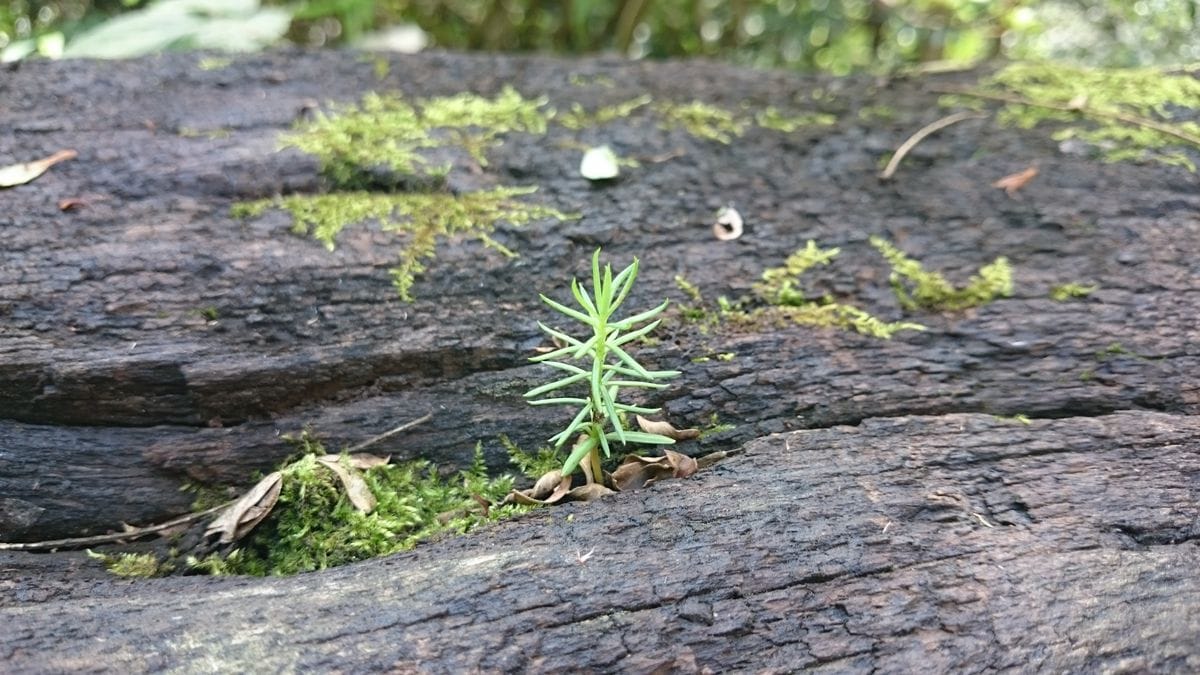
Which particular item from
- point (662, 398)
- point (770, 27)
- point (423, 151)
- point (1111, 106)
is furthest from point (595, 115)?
point (770, 27)

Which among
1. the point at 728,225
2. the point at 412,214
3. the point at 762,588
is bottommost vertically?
the point at 762,588

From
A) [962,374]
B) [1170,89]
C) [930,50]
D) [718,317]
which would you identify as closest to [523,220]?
[718,317]

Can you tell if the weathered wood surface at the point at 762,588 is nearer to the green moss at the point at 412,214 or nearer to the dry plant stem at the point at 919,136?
the green moss at the point at 412,214

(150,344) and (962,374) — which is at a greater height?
(150,344)

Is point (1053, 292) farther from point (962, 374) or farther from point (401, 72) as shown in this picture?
point (401, 72)

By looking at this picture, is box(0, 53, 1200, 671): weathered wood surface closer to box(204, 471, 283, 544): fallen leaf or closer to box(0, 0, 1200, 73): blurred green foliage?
box(204, 471, 283, 544): fallen leaf

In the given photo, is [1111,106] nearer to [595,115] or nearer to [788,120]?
[788,120]
